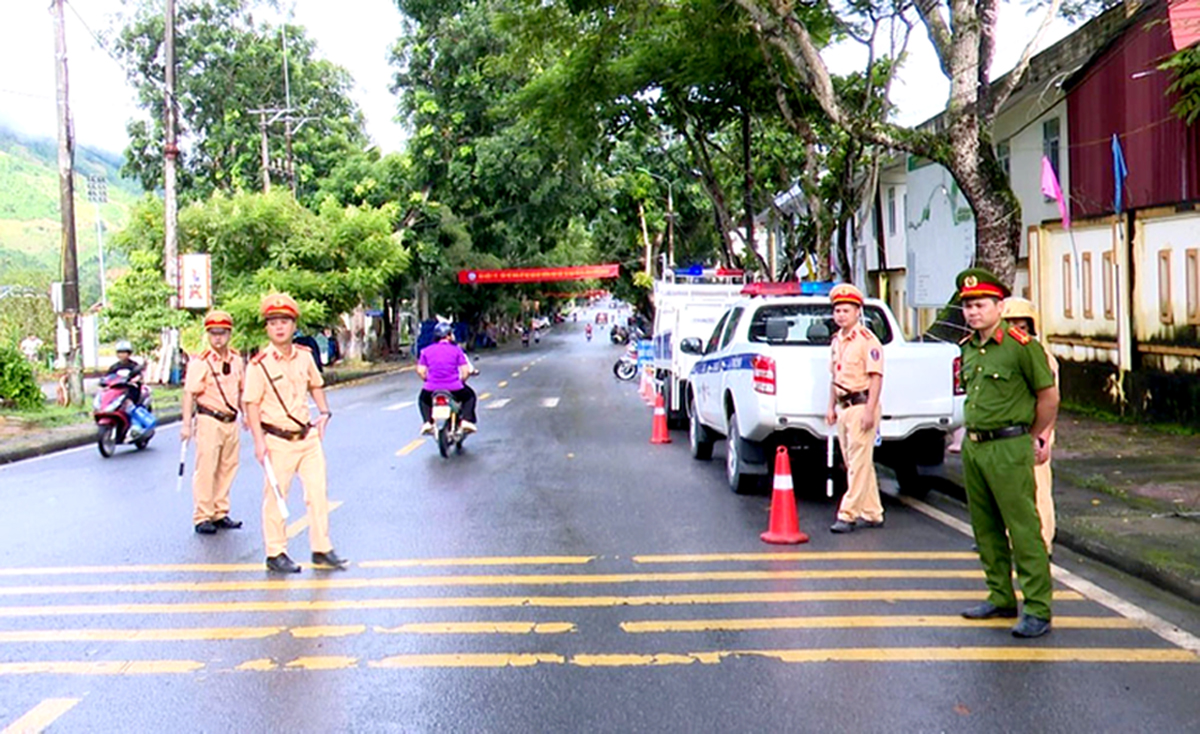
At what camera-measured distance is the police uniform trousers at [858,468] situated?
949cm

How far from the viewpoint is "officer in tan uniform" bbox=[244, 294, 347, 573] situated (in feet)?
27.0

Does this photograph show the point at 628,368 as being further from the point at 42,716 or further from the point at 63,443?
the point at 42,716

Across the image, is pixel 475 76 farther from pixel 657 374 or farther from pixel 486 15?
pixel 657 374

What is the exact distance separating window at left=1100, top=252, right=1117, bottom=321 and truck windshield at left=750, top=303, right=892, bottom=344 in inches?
250

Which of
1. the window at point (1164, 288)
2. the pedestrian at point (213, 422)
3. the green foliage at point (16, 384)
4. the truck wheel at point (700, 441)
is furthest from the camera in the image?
the green foliage at point (16, 384)

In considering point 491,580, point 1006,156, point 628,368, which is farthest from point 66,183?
point 491,580

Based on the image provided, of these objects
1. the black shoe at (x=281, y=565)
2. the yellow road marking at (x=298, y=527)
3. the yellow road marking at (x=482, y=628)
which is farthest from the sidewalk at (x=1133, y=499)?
the yellow road marking at (x=298, y=527)

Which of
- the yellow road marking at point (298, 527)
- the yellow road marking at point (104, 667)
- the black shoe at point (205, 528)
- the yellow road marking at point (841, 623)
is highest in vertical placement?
the black shoe at point (205, 528)

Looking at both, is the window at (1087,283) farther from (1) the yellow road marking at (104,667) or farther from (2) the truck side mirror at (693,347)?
(1) the yellow road marking at (104,667)

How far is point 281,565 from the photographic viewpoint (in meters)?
8.16

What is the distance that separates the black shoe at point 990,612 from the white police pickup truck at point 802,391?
365cm

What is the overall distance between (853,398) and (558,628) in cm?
388

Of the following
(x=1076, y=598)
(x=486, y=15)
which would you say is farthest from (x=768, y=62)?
(x=486, y=15)

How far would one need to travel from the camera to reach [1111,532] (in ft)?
28.9
